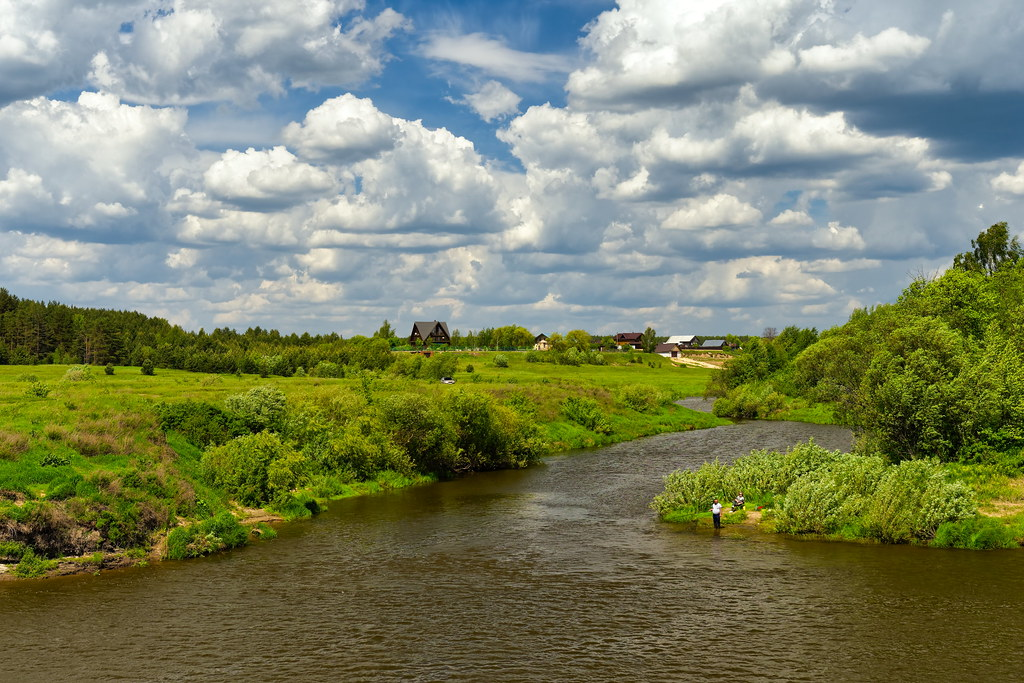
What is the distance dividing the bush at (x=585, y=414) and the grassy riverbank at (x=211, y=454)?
0.44 m

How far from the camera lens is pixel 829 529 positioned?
1891 inches

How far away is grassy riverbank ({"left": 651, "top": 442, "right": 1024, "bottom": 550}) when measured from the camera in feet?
148

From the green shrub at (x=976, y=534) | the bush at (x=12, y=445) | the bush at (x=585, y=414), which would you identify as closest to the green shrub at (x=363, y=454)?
the bush at (x=12, y=445)

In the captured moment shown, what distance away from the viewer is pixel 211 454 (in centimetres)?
5738

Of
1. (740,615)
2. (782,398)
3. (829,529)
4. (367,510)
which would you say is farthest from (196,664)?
(782,398)

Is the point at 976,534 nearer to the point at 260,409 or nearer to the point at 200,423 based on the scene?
the point at 260,409

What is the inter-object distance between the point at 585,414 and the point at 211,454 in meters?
59.5

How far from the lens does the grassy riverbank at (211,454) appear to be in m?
42.8

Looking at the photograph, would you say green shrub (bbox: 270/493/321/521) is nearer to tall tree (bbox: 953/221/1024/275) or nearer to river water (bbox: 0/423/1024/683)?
river water (bbox: 0/423/1024/683)

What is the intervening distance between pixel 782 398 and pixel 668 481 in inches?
3348

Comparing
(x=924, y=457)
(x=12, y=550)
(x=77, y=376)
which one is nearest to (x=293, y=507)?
(x=12, y=550)

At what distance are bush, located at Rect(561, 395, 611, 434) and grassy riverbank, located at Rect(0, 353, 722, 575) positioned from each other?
0.44m

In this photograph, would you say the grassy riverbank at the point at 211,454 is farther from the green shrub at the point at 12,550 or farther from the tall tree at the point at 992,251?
the tall tree at the point at 992,251

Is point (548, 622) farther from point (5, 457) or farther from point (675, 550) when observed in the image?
point (5, 457)
